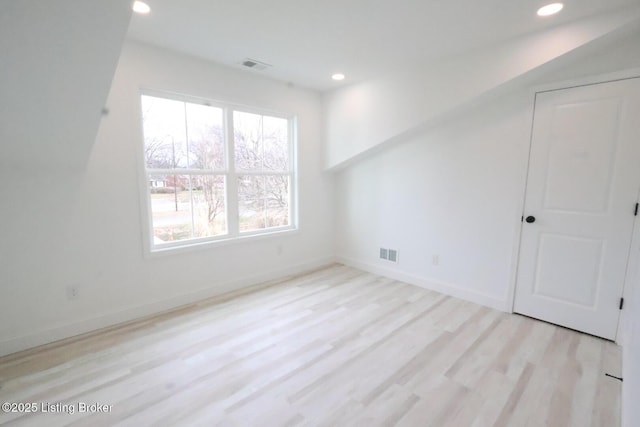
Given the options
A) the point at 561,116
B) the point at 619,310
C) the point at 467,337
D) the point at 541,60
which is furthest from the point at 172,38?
the point at 619,310

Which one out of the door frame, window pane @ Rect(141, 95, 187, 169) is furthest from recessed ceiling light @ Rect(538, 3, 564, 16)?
window pane @ Rect(141, 95, 187, 169)

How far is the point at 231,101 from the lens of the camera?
10.6 feet

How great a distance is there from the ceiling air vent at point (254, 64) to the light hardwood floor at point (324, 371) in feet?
8.13

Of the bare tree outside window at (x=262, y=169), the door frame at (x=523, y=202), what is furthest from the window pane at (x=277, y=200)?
the door frame at (x=523, y=202)

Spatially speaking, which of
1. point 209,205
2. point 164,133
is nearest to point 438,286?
point 209,205

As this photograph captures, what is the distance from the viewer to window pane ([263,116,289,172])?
12.2 ft

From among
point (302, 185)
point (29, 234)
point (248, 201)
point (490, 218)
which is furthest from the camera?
point (302, 185)

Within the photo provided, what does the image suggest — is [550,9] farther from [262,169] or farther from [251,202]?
[251,202]

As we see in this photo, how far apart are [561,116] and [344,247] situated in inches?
115

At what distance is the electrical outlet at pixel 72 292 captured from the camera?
2.46 meters

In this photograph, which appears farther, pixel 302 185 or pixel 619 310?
pixel 302 185

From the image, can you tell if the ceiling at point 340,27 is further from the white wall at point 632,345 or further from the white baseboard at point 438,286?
the white baseboard at point 438,286

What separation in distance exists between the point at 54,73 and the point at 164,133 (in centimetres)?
124

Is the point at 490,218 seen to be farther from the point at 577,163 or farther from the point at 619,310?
the point at 619,310
